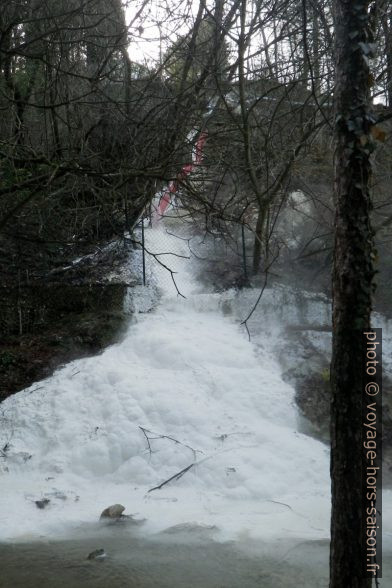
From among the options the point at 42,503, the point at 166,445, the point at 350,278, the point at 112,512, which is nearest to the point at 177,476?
the point at 166,445

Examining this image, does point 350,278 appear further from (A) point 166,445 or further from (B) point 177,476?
(A) point 166,445

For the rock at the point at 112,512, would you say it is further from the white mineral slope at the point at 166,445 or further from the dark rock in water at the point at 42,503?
the dark rock in water at the point at 42,503

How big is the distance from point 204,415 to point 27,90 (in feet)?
18.3

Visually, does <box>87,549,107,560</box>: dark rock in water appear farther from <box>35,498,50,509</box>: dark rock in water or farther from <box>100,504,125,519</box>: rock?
<box>35,498,50,509</box>: dark rock in water

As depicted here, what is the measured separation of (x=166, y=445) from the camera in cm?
785

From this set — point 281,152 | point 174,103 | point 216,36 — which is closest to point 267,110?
point 281,152

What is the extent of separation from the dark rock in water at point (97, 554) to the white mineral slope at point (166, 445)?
64cm

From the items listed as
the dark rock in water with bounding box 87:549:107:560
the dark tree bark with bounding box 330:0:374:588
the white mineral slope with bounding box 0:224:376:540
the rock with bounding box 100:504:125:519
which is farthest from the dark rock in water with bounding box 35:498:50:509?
the dark tree bark with bounding box 330:0:374:588

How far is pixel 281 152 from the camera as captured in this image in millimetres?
10445

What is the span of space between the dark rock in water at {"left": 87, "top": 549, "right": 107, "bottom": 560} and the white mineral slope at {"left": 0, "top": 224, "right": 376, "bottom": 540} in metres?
0.64

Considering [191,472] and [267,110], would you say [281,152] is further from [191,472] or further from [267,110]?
[191,472]

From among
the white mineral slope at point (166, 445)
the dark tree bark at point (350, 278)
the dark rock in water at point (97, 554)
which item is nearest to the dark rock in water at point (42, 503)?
the white mineral slope at point (166, 445)

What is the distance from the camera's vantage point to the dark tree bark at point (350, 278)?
3357 mm

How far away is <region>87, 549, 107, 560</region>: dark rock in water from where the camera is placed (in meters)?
5.64
